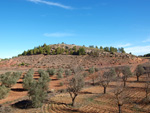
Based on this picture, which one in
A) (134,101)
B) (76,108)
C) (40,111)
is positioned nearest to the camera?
(40,111)

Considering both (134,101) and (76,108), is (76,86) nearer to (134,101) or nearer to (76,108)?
(76,108)

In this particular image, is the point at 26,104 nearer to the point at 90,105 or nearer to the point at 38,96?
the point at 38,96

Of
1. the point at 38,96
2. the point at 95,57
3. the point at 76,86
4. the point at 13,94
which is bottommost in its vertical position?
the point at 13,94

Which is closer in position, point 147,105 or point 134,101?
point 147,105

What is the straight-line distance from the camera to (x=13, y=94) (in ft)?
92.9

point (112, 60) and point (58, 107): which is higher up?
point (112, 60)

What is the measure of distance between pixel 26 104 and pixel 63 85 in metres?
17.7

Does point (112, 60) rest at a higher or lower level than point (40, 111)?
higher

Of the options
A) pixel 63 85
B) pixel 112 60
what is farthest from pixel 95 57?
pixel 63 85

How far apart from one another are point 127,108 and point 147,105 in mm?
4132

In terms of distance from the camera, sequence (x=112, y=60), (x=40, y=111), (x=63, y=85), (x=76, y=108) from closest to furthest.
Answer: (x=40, y=111), (x=76, y=108), (x=63, y=85), (x=112, y=60)

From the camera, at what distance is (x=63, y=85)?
121 feet

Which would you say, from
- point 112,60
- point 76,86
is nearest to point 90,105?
point 76,86

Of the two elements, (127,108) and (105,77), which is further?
(105,77)
